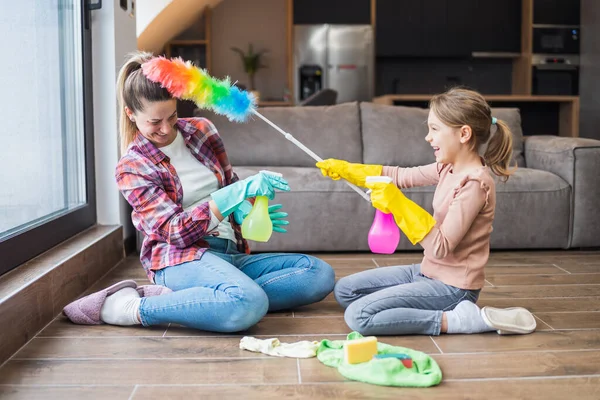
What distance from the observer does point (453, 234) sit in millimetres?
1862

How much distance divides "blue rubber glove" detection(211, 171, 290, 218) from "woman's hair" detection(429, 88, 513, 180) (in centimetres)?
51

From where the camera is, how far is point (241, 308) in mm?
1900

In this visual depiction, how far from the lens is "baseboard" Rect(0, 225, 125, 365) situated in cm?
181

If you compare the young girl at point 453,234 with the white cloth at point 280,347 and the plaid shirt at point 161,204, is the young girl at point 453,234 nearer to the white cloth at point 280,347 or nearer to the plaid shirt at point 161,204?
the white cloth at point 280,347

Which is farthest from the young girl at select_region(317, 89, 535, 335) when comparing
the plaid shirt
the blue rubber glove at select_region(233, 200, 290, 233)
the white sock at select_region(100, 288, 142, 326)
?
the white sock at select_region(100, 288, 142, 326)

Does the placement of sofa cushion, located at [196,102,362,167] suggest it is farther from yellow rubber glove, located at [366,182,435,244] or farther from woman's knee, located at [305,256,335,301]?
yellow rubber glove, located at [366,182,435,244]

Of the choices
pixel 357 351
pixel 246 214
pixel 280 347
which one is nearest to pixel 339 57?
pixel 246 214

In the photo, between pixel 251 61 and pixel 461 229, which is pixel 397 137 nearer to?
pixel 461 229

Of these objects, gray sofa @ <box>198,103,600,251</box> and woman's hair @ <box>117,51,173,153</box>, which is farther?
gray sofa @ <box>198,103,600,251</box>

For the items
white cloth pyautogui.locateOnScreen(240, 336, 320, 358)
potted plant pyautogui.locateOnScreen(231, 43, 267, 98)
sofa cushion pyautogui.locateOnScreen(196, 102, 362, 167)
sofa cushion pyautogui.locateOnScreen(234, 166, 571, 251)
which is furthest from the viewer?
potted plant pyautogui.locateOnScreen(231, 43, 267, 98)

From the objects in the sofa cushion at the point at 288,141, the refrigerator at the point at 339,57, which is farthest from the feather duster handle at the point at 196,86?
the refrigerator at the point at 339,57

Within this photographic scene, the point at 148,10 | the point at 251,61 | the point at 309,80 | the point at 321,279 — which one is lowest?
the point at 321,279

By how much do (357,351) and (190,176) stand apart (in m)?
0.82

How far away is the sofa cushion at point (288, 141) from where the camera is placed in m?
3.73
